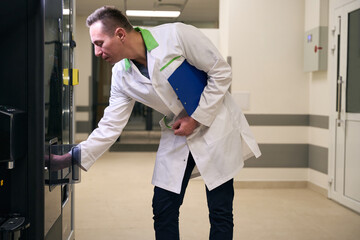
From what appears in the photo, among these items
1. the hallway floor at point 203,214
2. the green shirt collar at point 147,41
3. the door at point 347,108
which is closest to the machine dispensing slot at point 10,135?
the green shirt collar at point 147,41

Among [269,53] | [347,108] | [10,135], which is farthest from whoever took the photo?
[269,53]

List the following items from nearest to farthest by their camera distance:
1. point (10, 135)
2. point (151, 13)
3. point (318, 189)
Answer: point (10, 135), point (318, 189), point (151, 13)

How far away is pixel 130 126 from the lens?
39.1 feet

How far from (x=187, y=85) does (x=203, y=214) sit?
7.20 ft

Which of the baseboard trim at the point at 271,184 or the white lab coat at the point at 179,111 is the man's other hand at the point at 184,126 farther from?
the baseboard trim at the point at 271,184

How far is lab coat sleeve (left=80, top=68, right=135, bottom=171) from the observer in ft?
6.51

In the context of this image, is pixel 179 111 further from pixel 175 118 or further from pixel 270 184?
pixel 270 184

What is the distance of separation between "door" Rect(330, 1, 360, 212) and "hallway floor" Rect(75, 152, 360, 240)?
8.3 inches

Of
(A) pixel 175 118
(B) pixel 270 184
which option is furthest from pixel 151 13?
(A) pixel 175 118

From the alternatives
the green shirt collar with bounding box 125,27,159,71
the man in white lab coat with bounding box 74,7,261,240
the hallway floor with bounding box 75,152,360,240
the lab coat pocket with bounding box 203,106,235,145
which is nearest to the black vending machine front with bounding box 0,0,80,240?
the man in white lab coat with bounding box 74,7,261,240

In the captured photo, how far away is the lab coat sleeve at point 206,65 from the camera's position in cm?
200

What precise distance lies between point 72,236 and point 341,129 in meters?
2.93

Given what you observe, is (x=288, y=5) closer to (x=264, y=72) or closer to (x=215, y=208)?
(x=264, y=72)

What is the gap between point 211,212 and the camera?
81.7 inches
